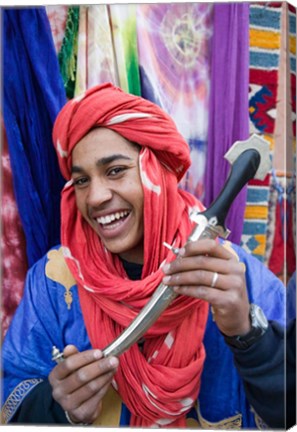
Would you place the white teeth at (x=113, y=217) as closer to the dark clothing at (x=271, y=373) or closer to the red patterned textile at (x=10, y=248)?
the red patterned textile at (x=10, y=248)

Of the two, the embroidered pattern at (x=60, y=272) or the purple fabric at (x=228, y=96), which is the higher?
the purple fabric at (x=228, y=96)

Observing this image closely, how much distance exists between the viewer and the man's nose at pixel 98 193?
97.2 inches

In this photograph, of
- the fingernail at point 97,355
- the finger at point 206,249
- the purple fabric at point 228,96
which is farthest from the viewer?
the purple fabric at point 228,96

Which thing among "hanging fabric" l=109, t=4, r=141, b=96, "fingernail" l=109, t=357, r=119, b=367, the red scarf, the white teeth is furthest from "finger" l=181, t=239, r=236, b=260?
"hanging fabric" l=109, t=4, r=141, b=96

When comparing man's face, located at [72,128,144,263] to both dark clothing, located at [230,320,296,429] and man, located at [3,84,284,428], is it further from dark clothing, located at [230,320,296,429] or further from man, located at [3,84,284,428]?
dark clothing, located at [230,320,296,429]

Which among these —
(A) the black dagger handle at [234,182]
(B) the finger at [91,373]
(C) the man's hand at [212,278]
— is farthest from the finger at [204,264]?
(B) the finger at [91,373]

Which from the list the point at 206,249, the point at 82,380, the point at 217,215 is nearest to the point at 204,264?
the point at 206,249

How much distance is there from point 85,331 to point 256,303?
21.1 inches

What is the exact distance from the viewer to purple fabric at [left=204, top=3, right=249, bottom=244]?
2.56 metres

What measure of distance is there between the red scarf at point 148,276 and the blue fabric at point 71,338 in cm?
5

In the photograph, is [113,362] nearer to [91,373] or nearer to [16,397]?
[91,373]

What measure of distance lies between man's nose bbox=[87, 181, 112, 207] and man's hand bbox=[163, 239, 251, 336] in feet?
0.90

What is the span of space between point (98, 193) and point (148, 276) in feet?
0.95

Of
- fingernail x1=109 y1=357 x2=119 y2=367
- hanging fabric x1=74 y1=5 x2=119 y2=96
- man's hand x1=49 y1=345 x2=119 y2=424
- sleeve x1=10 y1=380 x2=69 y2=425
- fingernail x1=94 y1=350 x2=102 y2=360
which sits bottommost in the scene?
sleeve x1=10 y1=380 x2=69 y2=425
